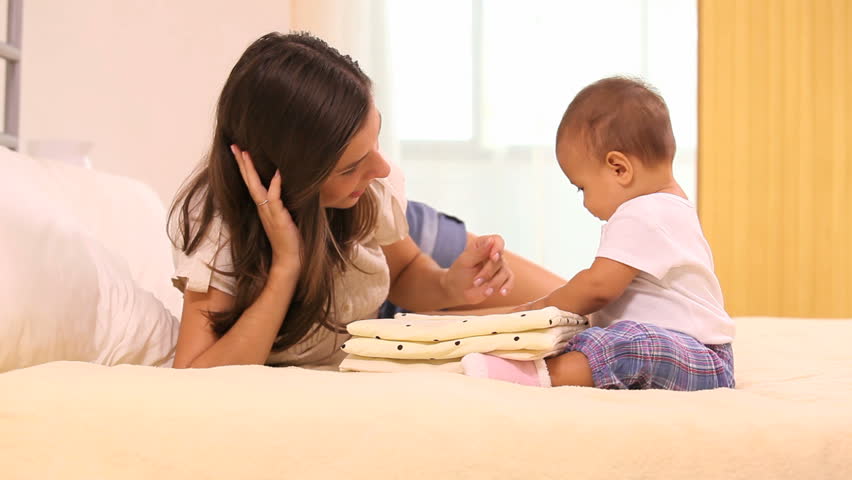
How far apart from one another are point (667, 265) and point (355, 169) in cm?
50

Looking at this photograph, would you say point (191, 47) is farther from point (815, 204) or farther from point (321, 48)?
point (815, 204)

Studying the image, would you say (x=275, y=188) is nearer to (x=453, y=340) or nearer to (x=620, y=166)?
(x=453, y=340)

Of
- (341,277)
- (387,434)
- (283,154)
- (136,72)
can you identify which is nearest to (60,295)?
(283,154)

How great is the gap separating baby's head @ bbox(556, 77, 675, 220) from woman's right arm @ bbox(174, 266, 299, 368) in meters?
0.49

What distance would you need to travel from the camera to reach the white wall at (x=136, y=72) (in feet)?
10.6

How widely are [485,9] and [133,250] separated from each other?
268cm

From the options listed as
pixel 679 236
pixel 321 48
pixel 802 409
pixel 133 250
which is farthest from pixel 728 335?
pixel 133 250

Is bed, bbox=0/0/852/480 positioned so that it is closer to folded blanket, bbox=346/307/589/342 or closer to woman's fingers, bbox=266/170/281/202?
folded blanket, bbox=346/307/589/342

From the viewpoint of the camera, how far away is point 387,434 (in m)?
0.75

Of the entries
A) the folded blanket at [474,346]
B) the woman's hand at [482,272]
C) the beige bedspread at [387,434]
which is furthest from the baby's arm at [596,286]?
the beige bedspread at [387,434]

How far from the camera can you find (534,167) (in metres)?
3.87

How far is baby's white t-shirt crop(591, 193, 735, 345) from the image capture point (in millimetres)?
1132

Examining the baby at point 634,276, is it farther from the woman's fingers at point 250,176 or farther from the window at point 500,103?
the window at point 500,103

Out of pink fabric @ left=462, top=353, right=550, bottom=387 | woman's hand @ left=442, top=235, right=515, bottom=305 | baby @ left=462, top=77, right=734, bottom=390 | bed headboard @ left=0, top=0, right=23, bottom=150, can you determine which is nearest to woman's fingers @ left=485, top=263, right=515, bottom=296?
woman's hand @ left=442, top=235, right=515, bottom=305
